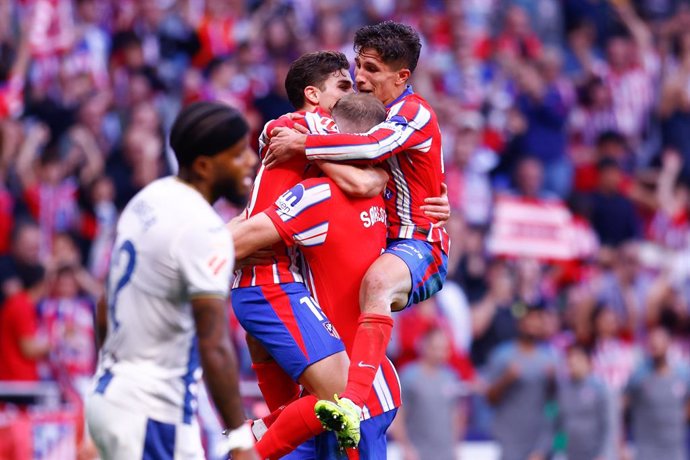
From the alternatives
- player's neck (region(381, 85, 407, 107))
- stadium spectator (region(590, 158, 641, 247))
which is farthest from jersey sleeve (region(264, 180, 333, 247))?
stadium spectator (region(590, 158, 641, 247))

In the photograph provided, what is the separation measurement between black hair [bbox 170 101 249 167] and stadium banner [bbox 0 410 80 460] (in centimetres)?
682

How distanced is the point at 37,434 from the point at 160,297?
694 centimetres

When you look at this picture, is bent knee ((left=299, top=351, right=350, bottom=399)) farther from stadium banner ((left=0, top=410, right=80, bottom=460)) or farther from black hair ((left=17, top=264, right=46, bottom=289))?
black hair ((left=17, top=264, right=46, bottom=289))

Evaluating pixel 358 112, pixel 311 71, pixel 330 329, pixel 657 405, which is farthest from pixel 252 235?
pixel 657 405

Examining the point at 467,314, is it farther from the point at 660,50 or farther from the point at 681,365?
the point at 660,50

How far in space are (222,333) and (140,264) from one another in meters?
0.49

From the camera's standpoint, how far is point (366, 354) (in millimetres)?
7555

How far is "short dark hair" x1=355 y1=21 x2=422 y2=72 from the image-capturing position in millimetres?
8234

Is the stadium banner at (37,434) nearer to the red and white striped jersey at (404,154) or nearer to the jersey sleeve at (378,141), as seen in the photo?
the red and white striped jersey at (404,154)

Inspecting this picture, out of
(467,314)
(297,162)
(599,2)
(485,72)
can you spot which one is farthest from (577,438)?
(599,2)

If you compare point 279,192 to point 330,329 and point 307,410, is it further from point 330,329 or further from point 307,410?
point 307,410

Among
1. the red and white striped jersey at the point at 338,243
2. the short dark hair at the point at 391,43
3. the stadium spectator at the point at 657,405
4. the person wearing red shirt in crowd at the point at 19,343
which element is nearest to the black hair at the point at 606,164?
the stadium spectator at the point at 657,405

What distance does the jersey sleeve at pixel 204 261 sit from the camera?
5.95 meters

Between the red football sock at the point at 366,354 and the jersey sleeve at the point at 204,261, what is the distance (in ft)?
5.33
